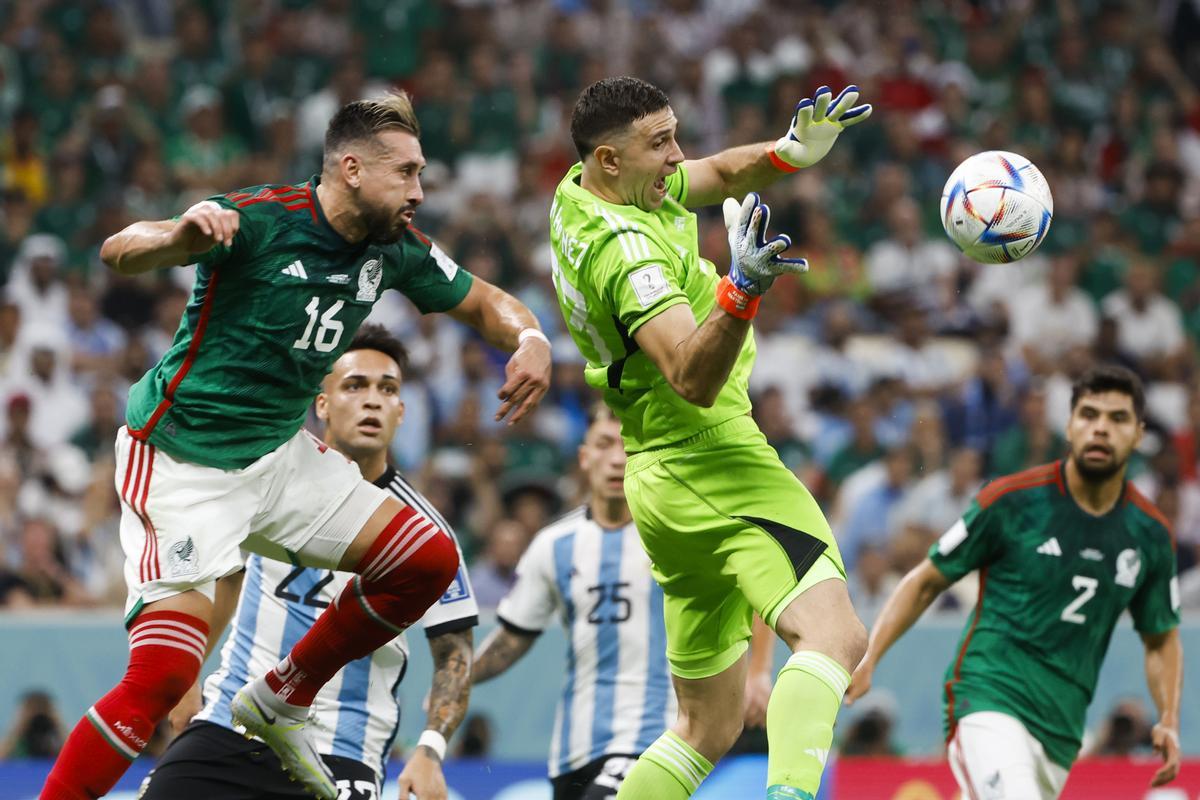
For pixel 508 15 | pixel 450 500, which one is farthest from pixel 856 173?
pixel 450 500

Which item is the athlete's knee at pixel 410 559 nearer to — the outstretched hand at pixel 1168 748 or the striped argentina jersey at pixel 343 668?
the striped argentina jersey at pixel 343 668

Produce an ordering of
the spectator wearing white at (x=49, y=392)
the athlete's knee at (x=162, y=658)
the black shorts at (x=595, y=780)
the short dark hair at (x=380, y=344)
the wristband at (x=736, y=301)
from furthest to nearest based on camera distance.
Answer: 1. the spectator wearing white at (x=49, y=392)
2. the black shorts at (x=595, y=780)
3. the short dark hair at (x=380, y=344)
4. the athlete's knee at (x=162, y=658)
5. the wristband at (x=736, y=301)

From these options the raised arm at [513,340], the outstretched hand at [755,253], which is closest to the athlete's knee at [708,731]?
the raised arm at [513,340]

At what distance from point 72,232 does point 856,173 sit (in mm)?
7020

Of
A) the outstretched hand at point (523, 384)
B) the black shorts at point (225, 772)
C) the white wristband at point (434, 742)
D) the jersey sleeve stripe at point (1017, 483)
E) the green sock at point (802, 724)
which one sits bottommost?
the black shorts at point (225, 772)

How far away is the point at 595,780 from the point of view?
754 cm

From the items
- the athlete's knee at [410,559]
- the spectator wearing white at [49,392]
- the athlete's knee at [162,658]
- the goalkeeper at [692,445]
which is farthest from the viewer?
the spectator wearing white at [49,392]

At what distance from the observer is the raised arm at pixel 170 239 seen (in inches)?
202

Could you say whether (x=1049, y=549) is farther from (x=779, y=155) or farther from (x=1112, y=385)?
(x=779, y=155)

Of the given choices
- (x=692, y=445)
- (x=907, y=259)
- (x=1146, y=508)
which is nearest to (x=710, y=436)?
(x=692, y=445)

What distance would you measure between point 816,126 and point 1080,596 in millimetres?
2691

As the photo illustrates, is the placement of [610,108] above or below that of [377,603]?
above

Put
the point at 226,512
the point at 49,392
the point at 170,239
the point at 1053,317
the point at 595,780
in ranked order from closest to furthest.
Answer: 1. the point at 170,239
2. the point at 226,512
3. the point at 595,780
4. the point at 49,392
5. the point at 1053,317

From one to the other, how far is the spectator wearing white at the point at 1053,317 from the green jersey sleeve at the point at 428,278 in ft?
30.3
